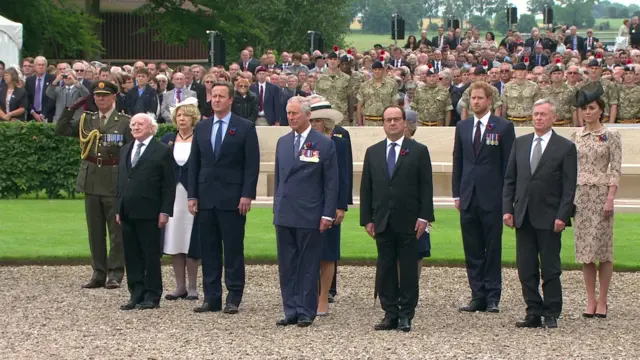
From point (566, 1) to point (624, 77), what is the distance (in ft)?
322

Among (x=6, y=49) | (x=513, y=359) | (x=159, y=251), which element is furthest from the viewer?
(x=6, y=49)

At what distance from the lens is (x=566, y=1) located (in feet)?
382

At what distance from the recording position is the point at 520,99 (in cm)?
2019

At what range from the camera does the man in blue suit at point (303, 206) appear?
10336 millimetres

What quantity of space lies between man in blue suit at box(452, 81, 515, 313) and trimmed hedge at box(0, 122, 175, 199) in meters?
8.83

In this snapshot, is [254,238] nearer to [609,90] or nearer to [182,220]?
[182,220]

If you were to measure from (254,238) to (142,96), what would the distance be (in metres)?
5.42

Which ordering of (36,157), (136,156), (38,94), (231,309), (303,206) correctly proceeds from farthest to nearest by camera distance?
(38,94) → (36,157) → (136,156) → (231,309) → (303,206)

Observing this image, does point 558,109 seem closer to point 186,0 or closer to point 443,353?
point 443,353

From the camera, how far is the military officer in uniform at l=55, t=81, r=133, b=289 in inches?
479

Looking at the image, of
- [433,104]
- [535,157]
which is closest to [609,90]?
[433,104]

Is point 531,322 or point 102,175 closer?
point 531,322

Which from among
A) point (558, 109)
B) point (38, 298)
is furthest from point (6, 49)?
point (38, 298)

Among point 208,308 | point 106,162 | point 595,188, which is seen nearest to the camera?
point 595,188
